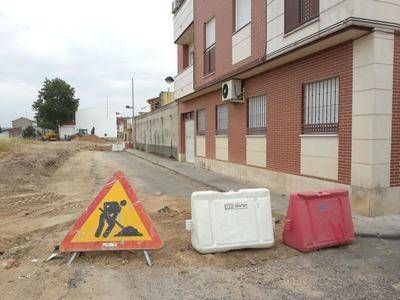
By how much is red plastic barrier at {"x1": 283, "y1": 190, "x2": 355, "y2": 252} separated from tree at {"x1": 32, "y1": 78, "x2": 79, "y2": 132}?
89.1 m

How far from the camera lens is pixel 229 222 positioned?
6055 millimetres

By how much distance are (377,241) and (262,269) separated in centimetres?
235

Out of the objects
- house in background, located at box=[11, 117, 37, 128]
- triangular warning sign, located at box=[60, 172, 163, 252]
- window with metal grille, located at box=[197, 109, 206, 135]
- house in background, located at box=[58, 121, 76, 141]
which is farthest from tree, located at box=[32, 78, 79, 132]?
triangular warning sign, located at box=[60, 172, 163, 252]

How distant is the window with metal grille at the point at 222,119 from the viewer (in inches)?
648

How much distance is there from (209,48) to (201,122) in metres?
3.97

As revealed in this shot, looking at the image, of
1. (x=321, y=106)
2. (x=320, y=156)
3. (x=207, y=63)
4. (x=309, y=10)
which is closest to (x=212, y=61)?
(x=207, y=63)

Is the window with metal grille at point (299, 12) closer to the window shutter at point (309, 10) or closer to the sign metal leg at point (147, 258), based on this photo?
the window shutter at point (309, 10)

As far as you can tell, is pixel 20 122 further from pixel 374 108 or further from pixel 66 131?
pixel 374 108

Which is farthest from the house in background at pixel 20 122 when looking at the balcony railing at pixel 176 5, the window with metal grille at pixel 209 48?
the window with metal grille at pixel 209 48

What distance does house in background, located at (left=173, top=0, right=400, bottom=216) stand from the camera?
8.11 metres

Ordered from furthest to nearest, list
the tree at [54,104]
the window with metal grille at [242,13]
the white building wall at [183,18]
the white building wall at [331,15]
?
the tree at [54,104], the white building wall at [183,18], the window with metal grille at [242,13], the white building wall at [331,15]

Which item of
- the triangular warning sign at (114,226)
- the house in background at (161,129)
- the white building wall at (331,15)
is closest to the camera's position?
the triangular warning sign at (114,226)

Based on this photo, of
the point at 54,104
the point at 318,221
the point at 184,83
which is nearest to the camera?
the point at 318,221

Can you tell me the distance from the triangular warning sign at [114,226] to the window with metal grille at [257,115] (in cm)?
777
